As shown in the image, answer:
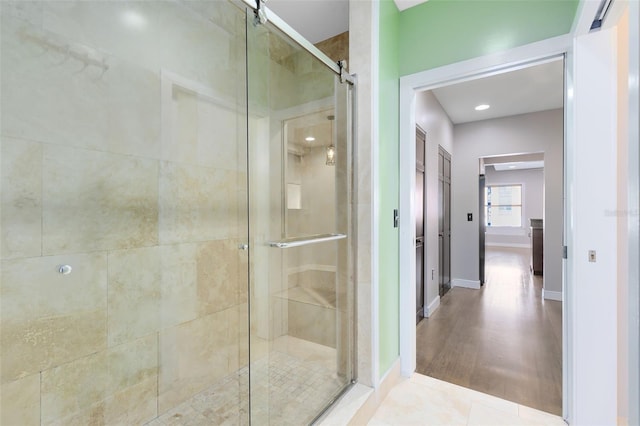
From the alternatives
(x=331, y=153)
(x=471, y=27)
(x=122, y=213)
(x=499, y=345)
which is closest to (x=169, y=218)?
(x=122, y=213)

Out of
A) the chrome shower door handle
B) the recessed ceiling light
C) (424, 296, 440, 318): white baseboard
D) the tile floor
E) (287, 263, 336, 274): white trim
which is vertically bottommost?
the tile floor

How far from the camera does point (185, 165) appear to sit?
1.76 metres

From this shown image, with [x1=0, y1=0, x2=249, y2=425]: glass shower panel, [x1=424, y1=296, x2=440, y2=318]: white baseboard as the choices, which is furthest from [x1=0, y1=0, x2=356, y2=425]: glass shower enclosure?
[x1=424, y1=296, x2=440, y2=318]: white baseboard

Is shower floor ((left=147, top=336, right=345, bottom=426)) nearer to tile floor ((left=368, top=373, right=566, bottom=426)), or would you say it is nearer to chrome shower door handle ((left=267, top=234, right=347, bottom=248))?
tile floor ((left=368, top=373, right=566, bottom=426))

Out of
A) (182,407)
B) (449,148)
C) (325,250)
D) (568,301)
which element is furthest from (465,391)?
(449,148)

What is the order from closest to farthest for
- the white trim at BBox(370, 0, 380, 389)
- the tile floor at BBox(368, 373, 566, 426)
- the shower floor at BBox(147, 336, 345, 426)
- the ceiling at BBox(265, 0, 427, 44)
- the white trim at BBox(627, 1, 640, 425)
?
1. the white trim at BBox(627, 1, 640, 425)
2. the shower floor at BBox(147, 336, 345, 426)
3. the tile floor at BBox(368, 373, 566, 426)
4. the white trim at BBox(370, 0, 380, 389)
5. the ceiling at BBox(265, 0, 427, 44)

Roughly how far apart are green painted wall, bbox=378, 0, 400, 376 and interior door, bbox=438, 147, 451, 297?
225 centimetres

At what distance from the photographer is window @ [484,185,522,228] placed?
9875 mm

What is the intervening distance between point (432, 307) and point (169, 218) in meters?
3.05

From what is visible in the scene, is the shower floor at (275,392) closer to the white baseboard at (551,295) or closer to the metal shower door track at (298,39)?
the metal shower door track at (298,39)

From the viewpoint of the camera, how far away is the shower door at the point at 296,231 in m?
1.40

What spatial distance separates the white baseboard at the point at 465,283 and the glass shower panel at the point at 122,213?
149 inches

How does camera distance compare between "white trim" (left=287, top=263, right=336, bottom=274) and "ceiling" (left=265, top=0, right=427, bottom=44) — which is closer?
"white trim" (left=287, top=263, right=336, bottom=274)

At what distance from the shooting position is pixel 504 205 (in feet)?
33.4
